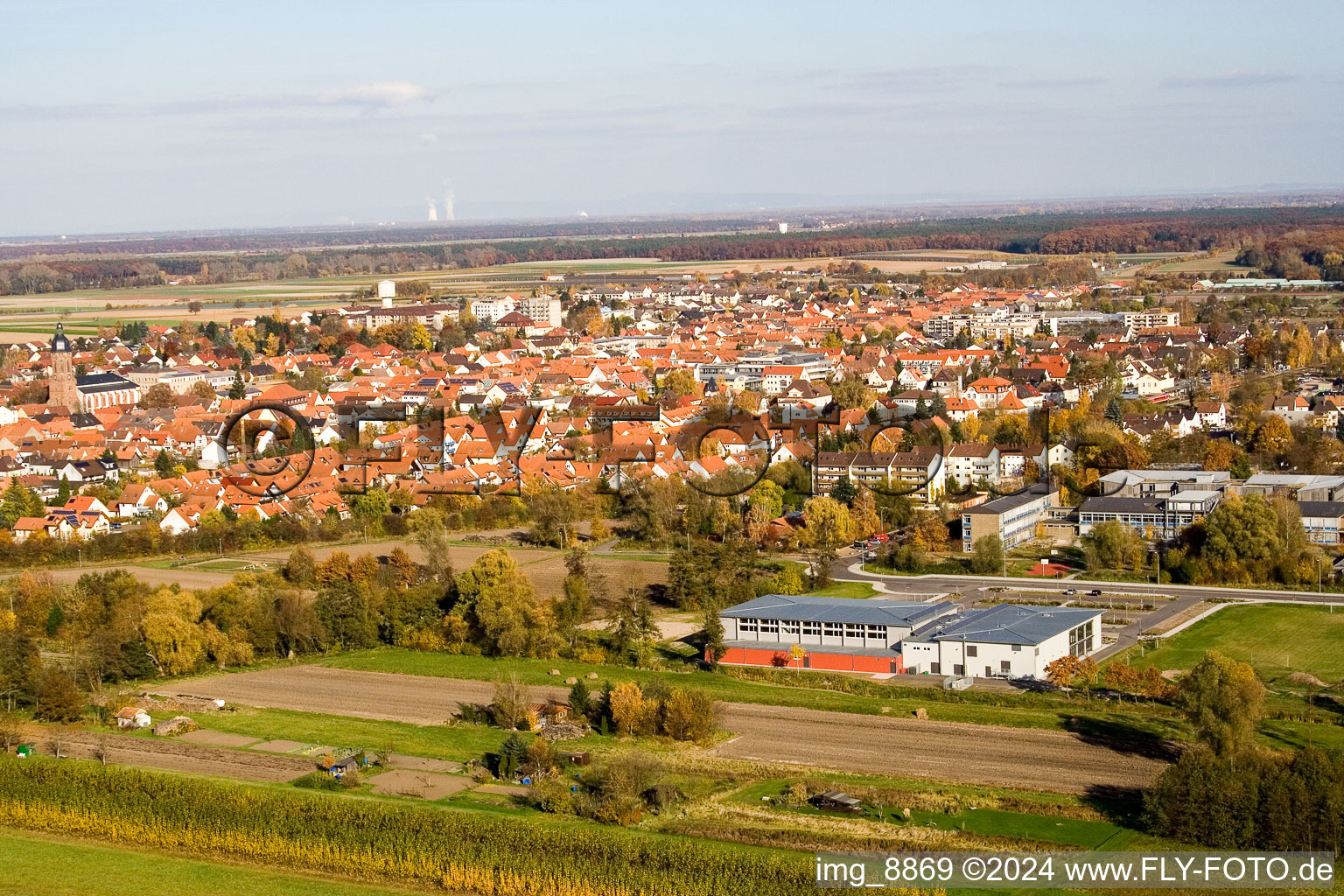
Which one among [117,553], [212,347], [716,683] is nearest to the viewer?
[716,683]

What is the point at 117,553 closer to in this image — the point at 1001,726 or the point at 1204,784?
the point at 1001,726

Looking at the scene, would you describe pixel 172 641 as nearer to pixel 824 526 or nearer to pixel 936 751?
pixel 936 751

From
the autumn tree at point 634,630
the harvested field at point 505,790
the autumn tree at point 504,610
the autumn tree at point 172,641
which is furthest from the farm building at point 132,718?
the autumn tree at point 634,630

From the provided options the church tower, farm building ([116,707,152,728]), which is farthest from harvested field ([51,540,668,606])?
the church tower

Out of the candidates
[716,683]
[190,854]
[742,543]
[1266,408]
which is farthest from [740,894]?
[1266,408]

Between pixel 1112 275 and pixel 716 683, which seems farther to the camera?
pixel 1112 275

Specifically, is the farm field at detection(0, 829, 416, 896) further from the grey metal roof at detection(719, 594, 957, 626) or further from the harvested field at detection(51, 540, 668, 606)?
the harvested field at detection(51, 540, 668, 606)

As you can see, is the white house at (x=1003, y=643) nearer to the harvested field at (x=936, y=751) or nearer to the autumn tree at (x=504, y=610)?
the harvested field at (x=936, y=751)
